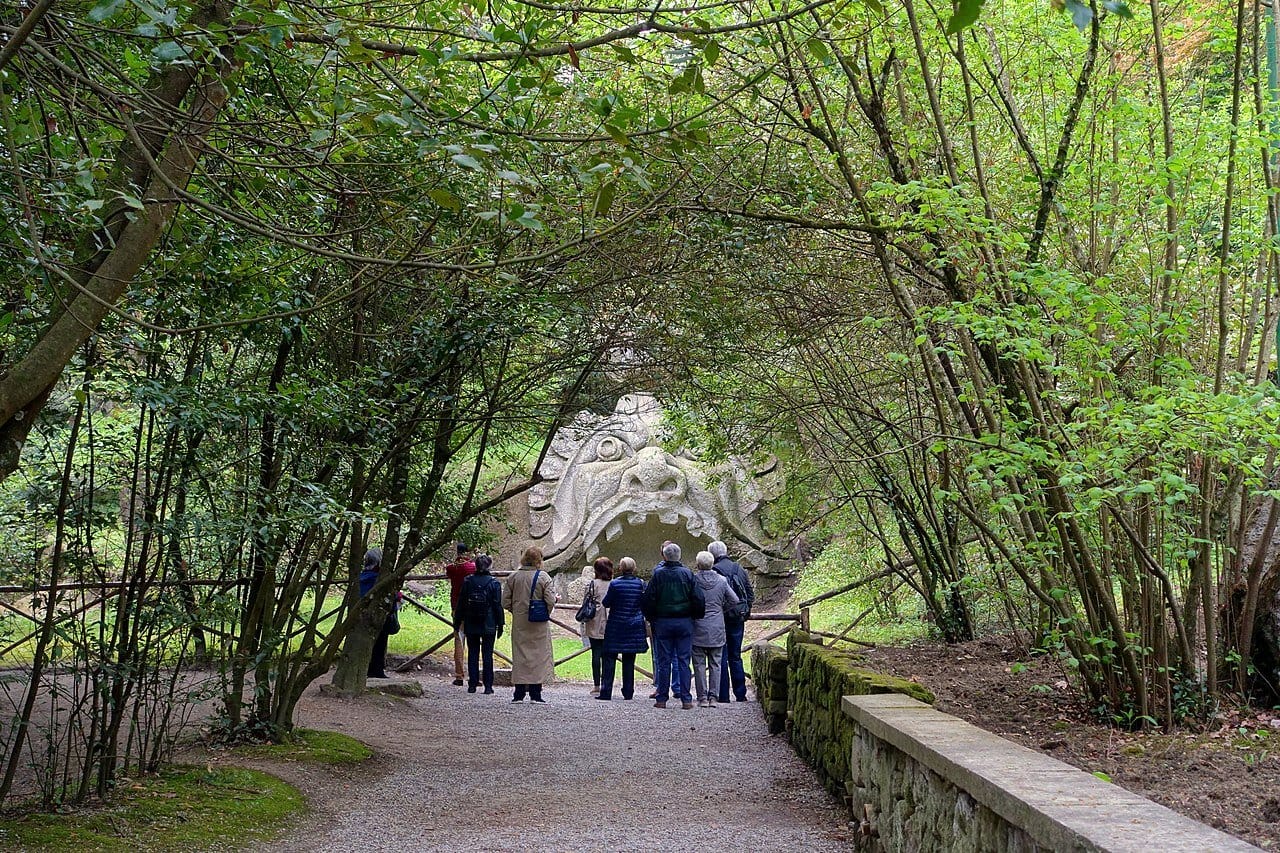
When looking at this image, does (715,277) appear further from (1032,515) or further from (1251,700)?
(1251,700)

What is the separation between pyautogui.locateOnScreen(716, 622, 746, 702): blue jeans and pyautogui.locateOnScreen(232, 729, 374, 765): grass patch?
4.95 metres

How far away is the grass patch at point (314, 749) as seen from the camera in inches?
310

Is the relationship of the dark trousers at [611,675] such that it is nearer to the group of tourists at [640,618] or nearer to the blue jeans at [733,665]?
the group of tourists at [640,618]

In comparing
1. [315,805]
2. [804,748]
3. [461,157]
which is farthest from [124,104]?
[804,748]

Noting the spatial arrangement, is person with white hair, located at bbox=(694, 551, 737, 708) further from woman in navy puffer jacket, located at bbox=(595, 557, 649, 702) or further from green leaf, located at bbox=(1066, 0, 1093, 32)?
green leaf, located at bbox=(1066, 0, 1093, 32)

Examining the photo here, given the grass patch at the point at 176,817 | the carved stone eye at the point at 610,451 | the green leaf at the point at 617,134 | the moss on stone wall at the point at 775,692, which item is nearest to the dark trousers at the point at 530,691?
the moss on stone wall at the point at 775,692

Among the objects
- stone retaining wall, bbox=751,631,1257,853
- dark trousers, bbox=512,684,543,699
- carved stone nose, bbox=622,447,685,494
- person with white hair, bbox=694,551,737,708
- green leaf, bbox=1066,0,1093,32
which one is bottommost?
dark trousers, bbox=512,684,543,699

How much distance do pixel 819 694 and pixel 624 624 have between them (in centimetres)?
471

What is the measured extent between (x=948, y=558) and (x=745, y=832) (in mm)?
5259

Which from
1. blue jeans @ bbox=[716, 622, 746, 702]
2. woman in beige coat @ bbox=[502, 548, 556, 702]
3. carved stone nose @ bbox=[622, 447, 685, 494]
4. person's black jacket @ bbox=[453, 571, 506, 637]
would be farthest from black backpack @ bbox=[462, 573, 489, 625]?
carved stone nose @ bbox=[622, 447, 685, 494]

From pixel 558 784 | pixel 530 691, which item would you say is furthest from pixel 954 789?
pixel 530 691

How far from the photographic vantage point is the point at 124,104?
3.97 metres

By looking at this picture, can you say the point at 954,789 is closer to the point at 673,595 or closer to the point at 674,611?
the point at 673,595

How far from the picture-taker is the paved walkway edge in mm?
2619
